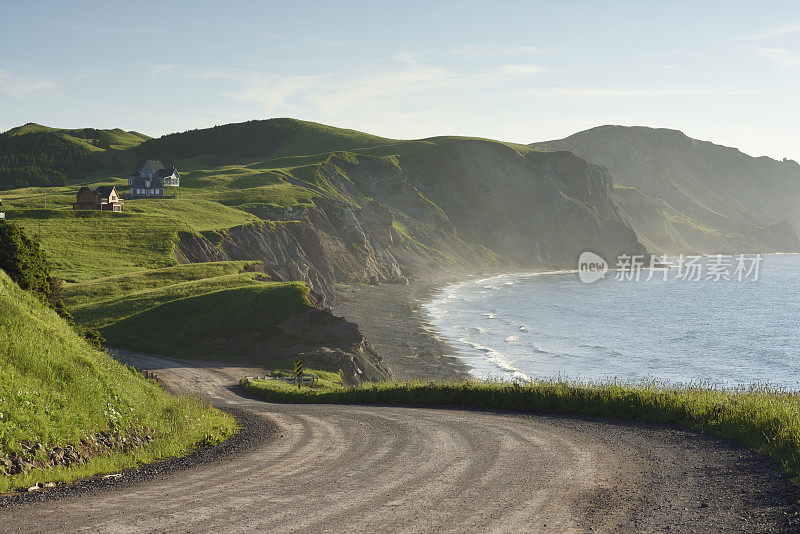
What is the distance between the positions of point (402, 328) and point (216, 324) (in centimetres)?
2935

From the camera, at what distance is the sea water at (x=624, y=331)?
6103 centimetres

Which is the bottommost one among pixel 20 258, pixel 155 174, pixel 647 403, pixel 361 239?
pixel 647 403

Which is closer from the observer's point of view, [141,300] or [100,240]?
[141,300]

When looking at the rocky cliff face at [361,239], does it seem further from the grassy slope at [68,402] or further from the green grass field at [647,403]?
the grassy slope at [68,402]

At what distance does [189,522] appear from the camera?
11.1 metres

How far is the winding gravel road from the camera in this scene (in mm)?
10969

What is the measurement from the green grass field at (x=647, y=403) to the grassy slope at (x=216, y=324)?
1982cm

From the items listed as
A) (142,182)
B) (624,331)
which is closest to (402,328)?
(624,331)

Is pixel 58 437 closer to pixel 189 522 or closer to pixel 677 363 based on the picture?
pixel 189 522

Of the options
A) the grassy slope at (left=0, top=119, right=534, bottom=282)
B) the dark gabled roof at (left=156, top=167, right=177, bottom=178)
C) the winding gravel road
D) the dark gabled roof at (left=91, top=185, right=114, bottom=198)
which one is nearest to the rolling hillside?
the grassy slope at (left=0, top=119, right=534, bottom=282)

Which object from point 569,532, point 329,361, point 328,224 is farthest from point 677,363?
point 328,224

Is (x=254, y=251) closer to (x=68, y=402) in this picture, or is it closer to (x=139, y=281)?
(x=139, y=281)

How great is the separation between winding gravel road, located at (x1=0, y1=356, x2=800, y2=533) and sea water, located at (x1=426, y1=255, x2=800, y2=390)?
2597 centimetres

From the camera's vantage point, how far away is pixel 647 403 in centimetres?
2144
